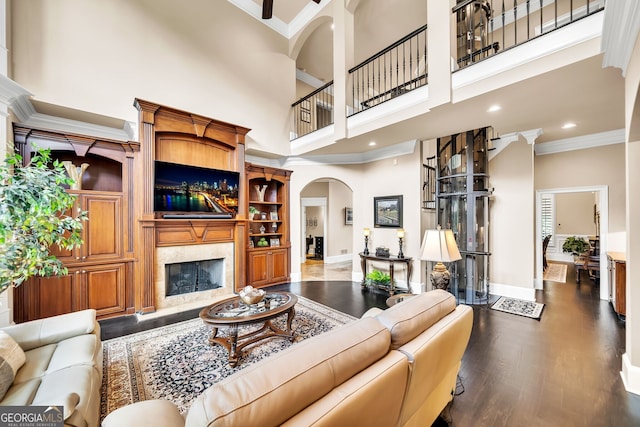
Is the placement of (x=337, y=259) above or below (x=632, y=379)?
below

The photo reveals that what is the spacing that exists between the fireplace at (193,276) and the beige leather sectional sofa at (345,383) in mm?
3759

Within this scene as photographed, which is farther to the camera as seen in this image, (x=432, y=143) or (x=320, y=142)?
(x=432, y=143)

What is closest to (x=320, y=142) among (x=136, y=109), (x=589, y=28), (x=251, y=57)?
(x=251, y=57)

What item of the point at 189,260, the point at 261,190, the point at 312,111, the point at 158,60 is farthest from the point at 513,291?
the point at 158,60

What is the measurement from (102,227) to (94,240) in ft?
0.67

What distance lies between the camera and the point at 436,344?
1.40 meters

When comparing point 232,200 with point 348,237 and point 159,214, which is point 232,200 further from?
point 348,237

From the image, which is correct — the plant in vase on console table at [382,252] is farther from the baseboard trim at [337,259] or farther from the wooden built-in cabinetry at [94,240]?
the wooden built-in cabinetry at [94,240]

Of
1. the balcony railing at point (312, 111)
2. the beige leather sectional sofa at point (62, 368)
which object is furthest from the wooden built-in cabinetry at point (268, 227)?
the beige leather sectional sofa at point (62, 368)

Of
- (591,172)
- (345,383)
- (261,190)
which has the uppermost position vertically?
(591,172)

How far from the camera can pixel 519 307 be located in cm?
409

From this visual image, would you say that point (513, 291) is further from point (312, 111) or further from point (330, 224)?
point (312, 111)

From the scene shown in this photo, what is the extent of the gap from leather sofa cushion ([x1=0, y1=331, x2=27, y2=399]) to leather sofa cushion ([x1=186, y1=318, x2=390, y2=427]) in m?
1.57

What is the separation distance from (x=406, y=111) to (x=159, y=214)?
4203 millimetres
